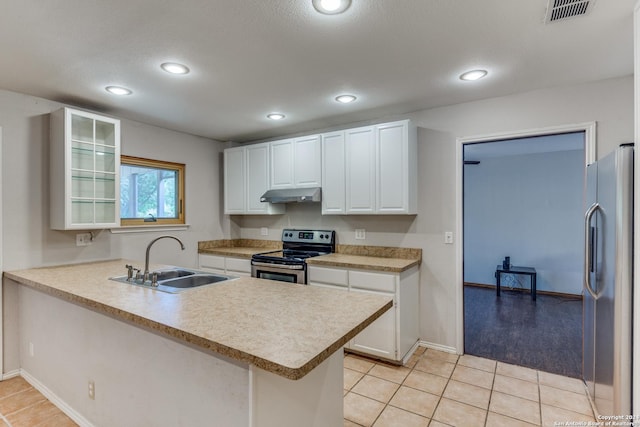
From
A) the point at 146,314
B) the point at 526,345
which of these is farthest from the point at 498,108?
the point at 146,314

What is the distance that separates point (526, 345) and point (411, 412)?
1837 mm

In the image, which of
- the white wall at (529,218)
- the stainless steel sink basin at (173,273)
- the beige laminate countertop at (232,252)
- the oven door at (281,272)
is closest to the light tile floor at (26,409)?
the stainless steel sink basin at (173,273)

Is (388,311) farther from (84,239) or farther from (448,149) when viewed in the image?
(84,239)

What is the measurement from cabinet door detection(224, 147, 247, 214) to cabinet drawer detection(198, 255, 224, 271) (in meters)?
0.65

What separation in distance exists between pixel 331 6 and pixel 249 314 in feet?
5.10

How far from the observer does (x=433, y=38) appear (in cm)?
191

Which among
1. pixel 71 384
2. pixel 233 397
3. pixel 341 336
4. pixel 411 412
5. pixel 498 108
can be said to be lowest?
pixel 411 412

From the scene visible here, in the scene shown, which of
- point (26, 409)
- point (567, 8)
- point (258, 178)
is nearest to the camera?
point (567, 8)

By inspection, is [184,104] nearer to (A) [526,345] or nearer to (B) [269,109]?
(B) [269,109]

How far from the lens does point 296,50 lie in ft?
6.70

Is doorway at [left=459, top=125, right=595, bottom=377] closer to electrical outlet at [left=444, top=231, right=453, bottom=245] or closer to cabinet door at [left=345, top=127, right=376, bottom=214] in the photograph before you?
electrical outlet at [left=444, top=231, right=453, bottom=245]

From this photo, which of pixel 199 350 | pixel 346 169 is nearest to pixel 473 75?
pixel 346 169

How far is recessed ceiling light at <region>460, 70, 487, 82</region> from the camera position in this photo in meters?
2.37

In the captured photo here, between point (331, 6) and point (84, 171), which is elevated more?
point (331, 6)
